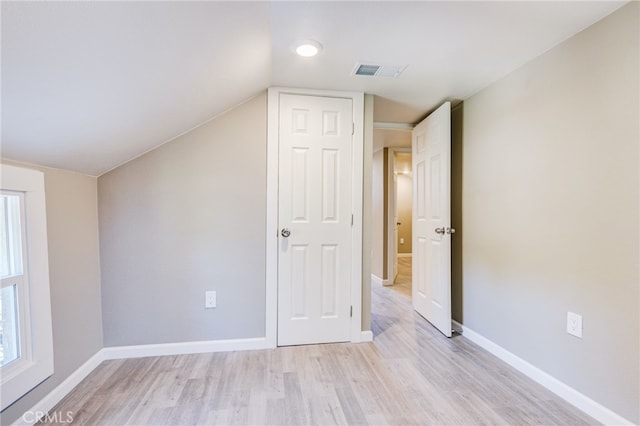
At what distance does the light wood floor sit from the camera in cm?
155

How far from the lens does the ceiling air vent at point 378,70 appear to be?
6.50 feet

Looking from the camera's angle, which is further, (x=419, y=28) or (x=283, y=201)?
(x=283, y=201)

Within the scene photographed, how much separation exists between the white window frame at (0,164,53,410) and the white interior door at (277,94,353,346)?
1377 mm

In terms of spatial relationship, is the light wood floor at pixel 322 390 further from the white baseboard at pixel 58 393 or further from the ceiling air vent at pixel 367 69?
the ceiling air vent at pixel 367 69

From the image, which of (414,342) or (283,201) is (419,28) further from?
(414,342)

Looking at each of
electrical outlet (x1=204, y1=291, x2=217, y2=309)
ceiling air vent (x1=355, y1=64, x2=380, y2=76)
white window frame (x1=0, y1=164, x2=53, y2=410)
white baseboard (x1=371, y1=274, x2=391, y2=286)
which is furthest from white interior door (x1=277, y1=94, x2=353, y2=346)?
white baseboard (x1=371, y1=274, x2=391, y2=286)

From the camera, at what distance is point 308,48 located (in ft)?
5.76

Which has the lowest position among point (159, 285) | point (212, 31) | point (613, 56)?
point (159, 285)

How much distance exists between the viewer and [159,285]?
2.24m

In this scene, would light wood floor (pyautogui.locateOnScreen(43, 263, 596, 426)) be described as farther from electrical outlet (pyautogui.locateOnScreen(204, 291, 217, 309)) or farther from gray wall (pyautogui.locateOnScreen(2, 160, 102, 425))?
electrical outlet (pyautogui.locateOnScreen(204, 291, 217, 309))

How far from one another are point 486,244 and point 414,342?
98 centimetres

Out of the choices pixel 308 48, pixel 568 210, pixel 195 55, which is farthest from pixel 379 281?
pixel 195 55

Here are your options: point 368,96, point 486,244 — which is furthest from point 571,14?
point 486,244

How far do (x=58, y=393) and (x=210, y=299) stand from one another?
0.94 meters
